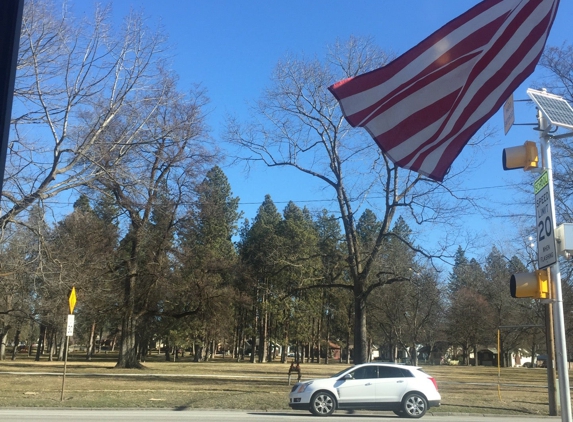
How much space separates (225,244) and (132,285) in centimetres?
2595

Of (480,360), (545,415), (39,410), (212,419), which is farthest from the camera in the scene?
(480,360)

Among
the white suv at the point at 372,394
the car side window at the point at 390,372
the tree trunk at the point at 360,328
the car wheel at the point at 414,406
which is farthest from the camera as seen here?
the tree trunk at the point at 360,328

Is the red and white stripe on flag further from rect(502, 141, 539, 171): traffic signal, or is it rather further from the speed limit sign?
the speed limit sign

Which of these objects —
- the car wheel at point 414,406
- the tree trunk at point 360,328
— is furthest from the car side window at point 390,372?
the tree trunk at point 360,328

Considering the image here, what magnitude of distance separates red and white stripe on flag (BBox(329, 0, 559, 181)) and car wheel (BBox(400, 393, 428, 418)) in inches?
483

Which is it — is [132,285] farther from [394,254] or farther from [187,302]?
[394,254]

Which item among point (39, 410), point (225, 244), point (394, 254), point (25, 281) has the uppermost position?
point (225, 244)

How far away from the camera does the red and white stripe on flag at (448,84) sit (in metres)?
6.29

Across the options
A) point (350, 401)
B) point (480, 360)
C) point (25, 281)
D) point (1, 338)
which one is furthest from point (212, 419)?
point (480, 360)

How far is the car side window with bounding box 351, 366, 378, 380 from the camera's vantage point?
18062 millimetres

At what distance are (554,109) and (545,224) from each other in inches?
66.7

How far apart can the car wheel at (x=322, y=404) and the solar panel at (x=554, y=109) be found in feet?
41.7

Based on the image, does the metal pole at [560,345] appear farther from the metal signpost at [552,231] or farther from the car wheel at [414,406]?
the car wheel at [414,406]

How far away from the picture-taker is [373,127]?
704 cm
